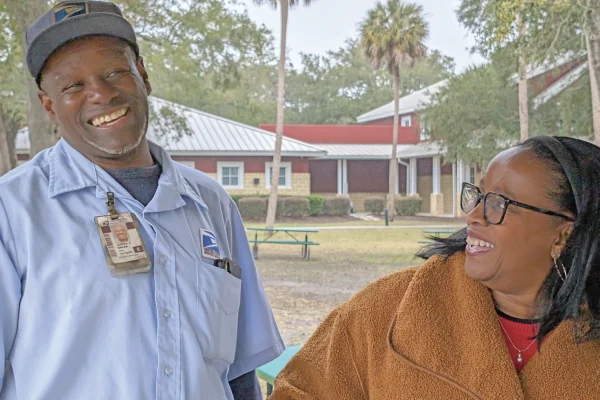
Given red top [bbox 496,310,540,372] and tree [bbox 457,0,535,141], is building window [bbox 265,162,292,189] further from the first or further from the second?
red top [bbox 496,310,540,372]

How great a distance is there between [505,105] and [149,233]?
21455 millimetres

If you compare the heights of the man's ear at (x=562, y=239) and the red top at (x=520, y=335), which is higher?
the man's ear at (x=562, y=239)

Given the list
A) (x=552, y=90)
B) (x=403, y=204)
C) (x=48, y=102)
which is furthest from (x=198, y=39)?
(x=403, y=204)

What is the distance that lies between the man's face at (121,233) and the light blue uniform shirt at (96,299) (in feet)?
0.16

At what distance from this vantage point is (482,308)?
1.90 meters

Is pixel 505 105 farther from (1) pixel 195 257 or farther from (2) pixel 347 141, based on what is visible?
(1) pixel 195 257

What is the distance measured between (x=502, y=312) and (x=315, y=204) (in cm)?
2423

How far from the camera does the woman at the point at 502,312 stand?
5.97 feet

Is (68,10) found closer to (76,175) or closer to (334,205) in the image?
(76,175)

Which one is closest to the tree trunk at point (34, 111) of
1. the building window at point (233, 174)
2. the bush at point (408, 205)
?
the building window at point (233, 174)

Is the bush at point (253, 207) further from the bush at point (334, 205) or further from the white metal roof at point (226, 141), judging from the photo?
the bush at point (334, 205)

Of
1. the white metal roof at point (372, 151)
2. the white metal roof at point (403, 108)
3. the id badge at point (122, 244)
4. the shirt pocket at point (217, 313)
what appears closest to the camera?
the id badge at point (122, 244)

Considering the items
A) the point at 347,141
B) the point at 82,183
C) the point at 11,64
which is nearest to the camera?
the point at 82,183

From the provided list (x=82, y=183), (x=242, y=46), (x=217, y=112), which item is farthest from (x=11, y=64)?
(x=217, y=112)
